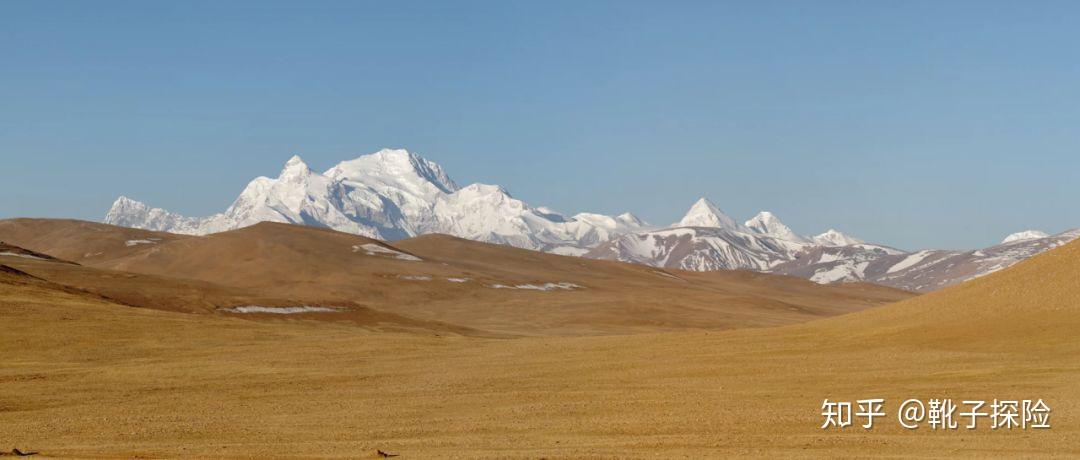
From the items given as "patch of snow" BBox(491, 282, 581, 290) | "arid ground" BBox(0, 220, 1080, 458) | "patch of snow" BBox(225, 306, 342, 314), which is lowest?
"arid ground" BBox(0, 220, 1080, 458)

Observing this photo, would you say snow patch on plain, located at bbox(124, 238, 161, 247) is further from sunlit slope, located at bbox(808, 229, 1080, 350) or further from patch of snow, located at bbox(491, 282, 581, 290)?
sunlit slope, located at bbox(808, 229, 1080, 350)

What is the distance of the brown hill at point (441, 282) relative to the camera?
113500mm

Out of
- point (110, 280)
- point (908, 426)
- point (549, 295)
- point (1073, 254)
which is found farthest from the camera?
point (549, 295)

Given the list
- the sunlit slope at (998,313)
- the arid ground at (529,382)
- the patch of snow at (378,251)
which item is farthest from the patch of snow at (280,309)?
the patch of snow at (378,251)

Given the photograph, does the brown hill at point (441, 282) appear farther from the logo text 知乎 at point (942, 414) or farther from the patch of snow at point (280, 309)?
the logo text 知乎 at point (942, 414)

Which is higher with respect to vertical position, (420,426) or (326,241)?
(326,241)

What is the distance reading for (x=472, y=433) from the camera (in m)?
29.6

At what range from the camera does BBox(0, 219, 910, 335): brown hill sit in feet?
372

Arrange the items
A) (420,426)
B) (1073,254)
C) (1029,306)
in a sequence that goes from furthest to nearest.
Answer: (1073,254) → (1029,306) → (420,426)

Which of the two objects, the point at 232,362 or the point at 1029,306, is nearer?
the point at 232,362

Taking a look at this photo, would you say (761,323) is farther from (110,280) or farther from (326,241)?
(326,241)

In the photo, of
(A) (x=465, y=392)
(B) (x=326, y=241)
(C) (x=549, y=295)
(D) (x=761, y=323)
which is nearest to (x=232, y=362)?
(A) (x=465, y=392)

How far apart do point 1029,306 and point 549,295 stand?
3616 inches

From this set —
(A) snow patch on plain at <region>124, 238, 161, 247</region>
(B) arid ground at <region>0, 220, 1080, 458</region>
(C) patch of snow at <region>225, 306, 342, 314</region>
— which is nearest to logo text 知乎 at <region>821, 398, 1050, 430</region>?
(B) arid ground at <region>0, 220, 1080, 458</region>
